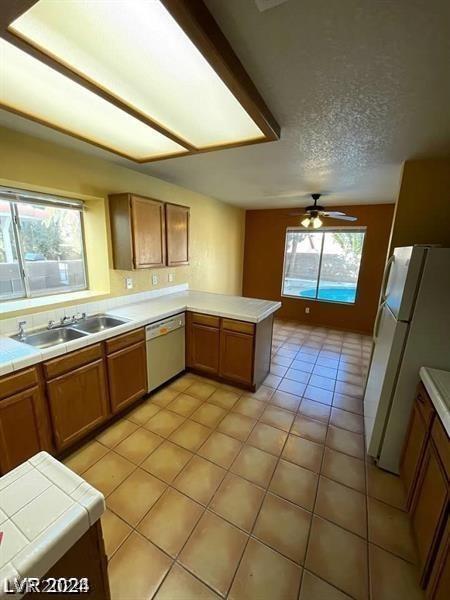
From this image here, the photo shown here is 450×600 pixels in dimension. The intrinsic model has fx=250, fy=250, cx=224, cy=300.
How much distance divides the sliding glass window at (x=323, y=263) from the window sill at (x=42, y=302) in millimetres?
3904

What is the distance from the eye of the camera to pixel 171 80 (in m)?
1.22

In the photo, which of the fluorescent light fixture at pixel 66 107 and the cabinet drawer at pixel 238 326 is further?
the cabinet drawer at pixel 238 326

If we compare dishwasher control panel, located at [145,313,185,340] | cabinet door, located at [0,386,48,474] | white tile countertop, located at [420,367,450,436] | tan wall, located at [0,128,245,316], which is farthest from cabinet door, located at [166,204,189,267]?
white tile countertop, located at [420,367,450,436]

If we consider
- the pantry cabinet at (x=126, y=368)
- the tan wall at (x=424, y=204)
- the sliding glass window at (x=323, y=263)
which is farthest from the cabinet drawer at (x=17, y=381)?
the sliding glass window at (x=323, y=263)

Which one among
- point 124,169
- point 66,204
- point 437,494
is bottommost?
point 437,494

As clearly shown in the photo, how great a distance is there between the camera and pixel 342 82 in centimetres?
124

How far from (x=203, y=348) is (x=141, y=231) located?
1.47 meters

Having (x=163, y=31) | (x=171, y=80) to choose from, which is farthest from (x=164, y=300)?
(x=163, y=31)

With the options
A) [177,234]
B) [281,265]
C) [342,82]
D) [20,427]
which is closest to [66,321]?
[20,427]

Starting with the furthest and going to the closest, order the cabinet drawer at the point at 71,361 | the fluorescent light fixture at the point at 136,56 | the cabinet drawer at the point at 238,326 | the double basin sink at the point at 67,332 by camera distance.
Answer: the cabinet drawer at the point at 238,326
the double basin sink at the point at 67,332
the cabinet drawer at the point at 71,361
the fluorescent light fixture at the point at 136,56

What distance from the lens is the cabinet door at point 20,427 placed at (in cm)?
150

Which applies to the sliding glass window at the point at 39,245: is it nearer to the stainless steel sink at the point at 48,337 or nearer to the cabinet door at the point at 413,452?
the stainless steel sink at the point at 48,337

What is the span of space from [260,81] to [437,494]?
220 centimetres

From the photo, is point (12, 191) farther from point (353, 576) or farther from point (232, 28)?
point (353, 576)
